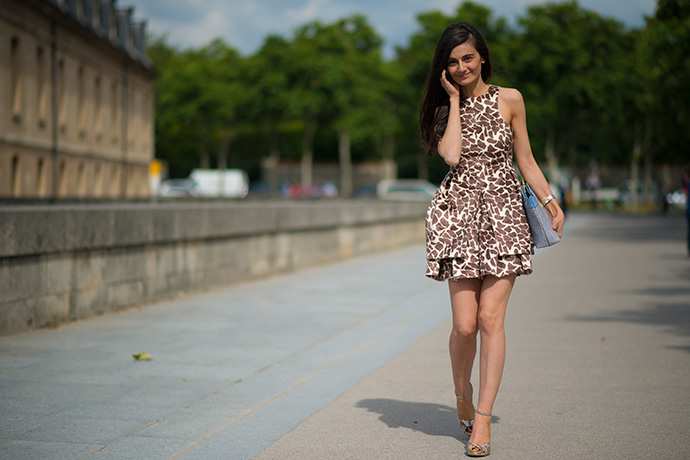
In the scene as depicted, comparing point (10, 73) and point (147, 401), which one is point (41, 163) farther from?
point (147, 401)

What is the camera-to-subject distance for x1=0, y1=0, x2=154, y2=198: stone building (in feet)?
130

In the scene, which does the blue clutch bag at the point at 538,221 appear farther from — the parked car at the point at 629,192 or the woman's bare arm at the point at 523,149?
the parked car at the point at 629,192

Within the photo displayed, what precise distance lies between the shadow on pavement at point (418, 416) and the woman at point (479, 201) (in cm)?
49

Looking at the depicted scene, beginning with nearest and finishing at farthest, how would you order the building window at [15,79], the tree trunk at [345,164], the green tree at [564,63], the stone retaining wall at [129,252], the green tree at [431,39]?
the stone retaining wall at [129,252]
the building window at [15,79]
the green tree at [564,63]
the green tree at [431,39]
the tree trunk at [345,164]

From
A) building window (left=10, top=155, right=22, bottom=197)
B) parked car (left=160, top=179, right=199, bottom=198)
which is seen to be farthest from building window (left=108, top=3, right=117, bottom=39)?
building window (left=10, top=155, right=22, bottom=197)

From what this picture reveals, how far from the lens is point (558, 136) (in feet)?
243

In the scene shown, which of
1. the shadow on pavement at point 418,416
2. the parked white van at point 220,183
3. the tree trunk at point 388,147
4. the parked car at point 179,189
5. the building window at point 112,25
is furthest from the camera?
the tree trunk at point 388,147

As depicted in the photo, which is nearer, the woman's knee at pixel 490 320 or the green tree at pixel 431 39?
the woman's knee at pixel 490 320

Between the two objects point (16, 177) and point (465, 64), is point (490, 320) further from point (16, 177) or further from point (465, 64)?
point (16, 177)

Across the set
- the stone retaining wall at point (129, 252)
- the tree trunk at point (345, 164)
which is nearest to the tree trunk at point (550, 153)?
the tree trunk at point (345, 164)

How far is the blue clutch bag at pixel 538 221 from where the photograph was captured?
4637mm

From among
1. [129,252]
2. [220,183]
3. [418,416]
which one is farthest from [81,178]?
[418,416]

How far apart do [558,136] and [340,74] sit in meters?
16.9

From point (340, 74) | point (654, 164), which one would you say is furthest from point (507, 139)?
point (654, 164)
